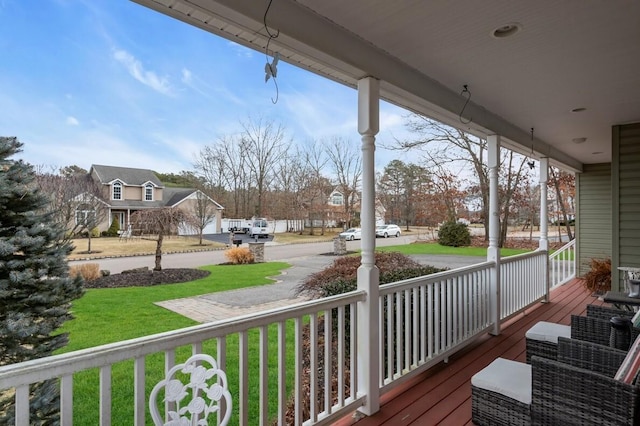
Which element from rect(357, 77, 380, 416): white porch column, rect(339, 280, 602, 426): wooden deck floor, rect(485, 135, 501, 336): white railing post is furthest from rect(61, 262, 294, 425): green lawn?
rect(485, 135, 501, 336): white railing post

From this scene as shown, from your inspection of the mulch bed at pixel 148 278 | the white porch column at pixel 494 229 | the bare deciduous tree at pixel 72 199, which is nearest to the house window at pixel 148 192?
the bare deciduous tree at pixel 72 199

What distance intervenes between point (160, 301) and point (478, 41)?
2774mm

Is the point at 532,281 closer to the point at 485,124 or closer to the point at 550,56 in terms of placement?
the point at 485,124

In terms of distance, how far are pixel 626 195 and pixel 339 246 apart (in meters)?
3.84

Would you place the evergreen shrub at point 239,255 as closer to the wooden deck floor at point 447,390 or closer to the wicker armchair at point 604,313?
the wooden deck floor at point 447,390

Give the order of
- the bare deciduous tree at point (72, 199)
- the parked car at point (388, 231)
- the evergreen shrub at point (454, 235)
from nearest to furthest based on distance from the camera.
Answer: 1. the bare deciduous tree at point (72, 199)
2. the parked car at point (388, 231)
3. the evergreen shrub at point (454, 235)

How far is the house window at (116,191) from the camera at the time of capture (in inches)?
80.9

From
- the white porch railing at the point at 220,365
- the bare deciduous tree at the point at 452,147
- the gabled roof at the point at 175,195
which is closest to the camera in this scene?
the white porch railing at the point at 220,365

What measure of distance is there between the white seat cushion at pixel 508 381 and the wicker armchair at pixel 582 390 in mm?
186

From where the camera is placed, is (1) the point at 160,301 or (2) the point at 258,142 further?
(2) the point at 258,142

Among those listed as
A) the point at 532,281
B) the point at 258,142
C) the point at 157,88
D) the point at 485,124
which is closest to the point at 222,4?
the point at 157,88

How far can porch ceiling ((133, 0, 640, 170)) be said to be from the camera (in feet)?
6.52

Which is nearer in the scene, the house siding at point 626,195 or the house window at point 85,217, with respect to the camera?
the house window at point 85,217

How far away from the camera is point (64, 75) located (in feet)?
6.02
